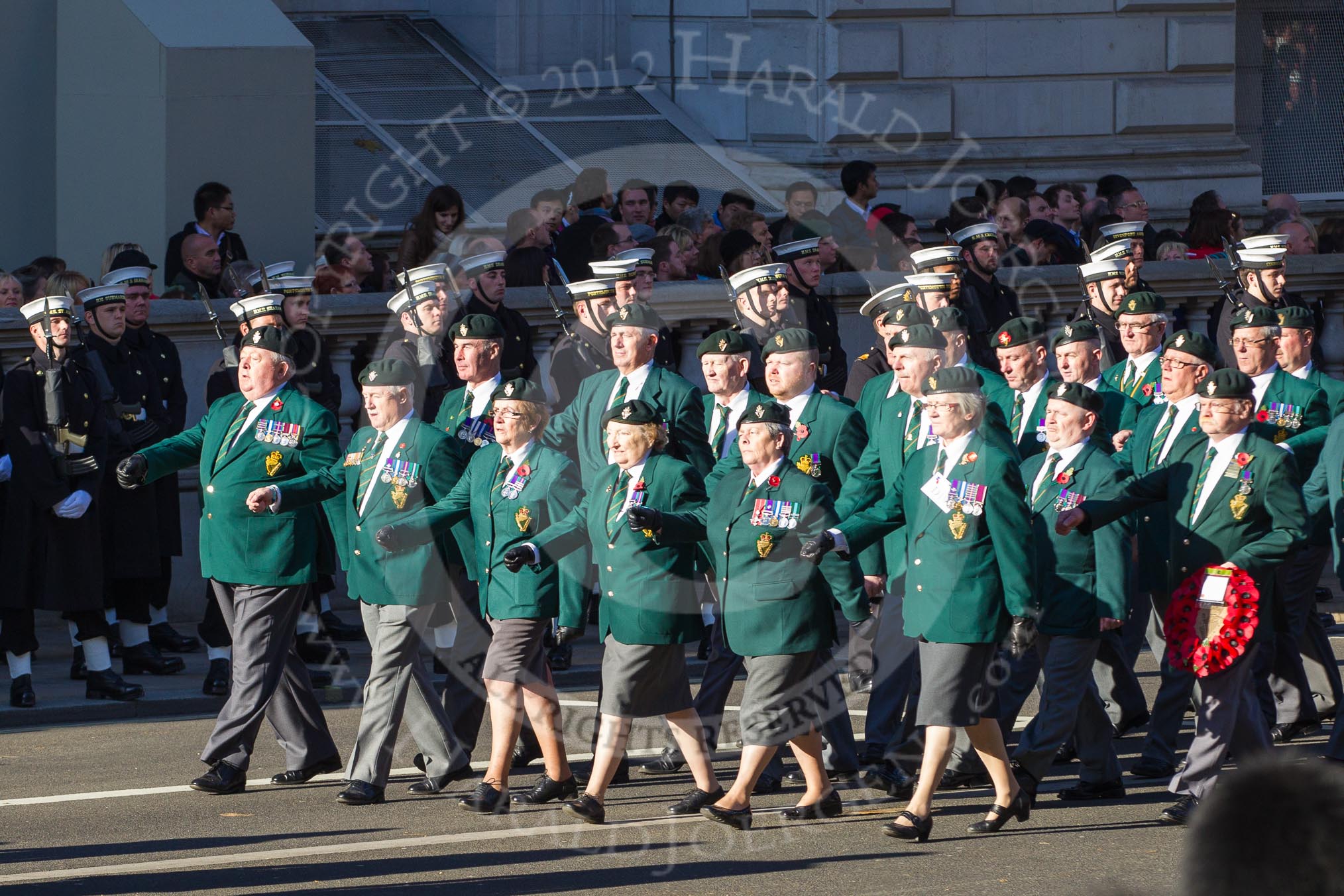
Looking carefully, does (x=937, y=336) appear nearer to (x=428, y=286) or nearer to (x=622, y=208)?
(x=428, y=286)

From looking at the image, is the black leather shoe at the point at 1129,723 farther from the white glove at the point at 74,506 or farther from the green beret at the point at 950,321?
the white glove at the point at 74,506

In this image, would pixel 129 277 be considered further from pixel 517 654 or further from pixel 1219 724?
pixel 1219 724

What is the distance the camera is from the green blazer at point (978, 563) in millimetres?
7211

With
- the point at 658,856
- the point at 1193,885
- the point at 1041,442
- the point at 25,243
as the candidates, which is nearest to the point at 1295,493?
the point at 1041,442

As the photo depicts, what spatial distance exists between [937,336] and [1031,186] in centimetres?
761

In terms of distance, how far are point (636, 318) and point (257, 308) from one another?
71.3 inches

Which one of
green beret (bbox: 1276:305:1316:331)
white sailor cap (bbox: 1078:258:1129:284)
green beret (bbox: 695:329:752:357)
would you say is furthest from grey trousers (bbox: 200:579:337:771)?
green beret (bbox: 1276:305:1316:331)

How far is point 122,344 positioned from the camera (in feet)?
36.3

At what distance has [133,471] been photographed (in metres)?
8.35

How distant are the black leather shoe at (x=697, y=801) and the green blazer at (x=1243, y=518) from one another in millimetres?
1634

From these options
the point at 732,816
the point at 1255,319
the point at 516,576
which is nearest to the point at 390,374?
the point at 516,576

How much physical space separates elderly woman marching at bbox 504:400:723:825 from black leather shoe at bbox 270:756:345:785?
1.17 metres

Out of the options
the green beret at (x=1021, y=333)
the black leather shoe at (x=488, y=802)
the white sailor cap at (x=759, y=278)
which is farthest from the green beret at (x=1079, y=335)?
the black leather shoe at (x=488, y=802)

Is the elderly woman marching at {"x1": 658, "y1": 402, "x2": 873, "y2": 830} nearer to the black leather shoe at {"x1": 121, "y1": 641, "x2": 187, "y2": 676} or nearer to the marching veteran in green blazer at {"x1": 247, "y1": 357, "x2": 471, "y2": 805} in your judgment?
the marching veteran in green blazer at {"x1": 247, "y1": 357, "x2": 471, "y2": 805}
